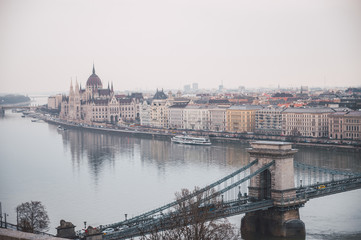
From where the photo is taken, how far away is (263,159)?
11062mm

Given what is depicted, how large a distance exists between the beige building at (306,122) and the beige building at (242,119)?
8.80 ft

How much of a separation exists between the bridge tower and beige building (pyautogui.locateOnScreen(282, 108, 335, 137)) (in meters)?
20.0

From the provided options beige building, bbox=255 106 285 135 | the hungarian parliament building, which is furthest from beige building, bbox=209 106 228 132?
beige building, bbox=255 106 285 135

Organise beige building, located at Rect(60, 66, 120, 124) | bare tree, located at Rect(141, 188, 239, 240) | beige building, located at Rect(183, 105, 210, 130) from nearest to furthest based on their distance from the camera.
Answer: bare tree, located at Rect(141, 188, 239, 240) < beige building, located at Rect(183, 105, 210, 130) < beige building, located at Rect(60, 66, 120, 124)

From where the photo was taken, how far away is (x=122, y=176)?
19125mm

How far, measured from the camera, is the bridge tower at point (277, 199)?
10.8 m

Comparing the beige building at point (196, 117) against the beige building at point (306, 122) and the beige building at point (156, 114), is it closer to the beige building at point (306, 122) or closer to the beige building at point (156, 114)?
the beige building at point (156, 114)

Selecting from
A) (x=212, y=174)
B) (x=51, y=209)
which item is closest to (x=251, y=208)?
(x=51, y=209)

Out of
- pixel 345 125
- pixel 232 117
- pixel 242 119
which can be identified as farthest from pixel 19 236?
pixel 232 117

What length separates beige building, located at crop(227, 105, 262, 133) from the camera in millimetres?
35625

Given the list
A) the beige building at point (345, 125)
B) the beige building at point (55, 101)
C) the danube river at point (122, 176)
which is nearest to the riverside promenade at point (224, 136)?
the danube river at point (122, 176)

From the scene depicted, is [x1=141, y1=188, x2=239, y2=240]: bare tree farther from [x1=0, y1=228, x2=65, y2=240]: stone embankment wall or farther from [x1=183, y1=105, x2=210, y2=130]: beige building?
[x1=183, y1=105, x2=210, y2=130]: beige building

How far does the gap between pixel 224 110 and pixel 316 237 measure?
89.6 feet

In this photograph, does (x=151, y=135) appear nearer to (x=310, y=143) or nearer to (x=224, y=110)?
(x=224, y=110)
